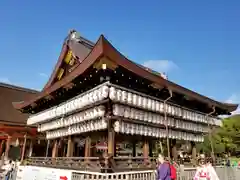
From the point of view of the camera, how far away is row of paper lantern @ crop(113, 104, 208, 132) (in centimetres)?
839

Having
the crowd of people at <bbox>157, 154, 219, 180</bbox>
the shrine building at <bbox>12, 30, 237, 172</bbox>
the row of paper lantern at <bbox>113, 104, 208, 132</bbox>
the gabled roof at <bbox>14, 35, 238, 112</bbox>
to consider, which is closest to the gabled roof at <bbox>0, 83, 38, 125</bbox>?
the shrine building at <bbox>12, 30, 237, 172</bbox>

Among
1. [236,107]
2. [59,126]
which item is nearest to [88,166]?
[59,126]

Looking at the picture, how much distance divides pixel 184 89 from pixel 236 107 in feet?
19.6

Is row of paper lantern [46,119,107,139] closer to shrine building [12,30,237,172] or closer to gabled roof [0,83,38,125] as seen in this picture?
shrine building [12,30,237,172]

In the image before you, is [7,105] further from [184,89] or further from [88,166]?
[184,89]

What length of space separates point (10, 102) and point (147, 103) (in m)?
16.8

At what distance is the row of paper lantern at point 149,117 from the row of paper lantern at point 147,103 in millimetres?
283

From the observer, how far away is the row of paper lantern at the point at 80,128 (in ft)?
28.8

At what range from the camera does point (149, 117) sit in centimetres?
964

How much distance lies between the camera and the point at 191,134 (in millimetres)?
12680

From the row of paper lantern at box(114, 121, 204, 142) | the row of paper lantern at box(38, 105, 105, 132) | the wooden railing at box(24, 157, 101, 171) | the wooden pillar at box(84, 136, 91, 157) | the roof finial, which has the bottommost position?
the wooden railing at box(24, 157, 101, 171)

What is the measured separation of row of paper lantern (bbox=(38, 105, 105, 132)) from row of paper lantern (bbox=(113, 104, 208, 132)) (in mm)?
688

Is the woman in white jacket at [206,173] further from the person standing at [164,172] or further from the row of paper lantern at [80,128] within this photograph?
the row of paper lantern at [80,128]

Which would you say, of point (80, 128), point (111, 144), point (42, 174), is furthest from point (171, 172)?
point (42, 174)
